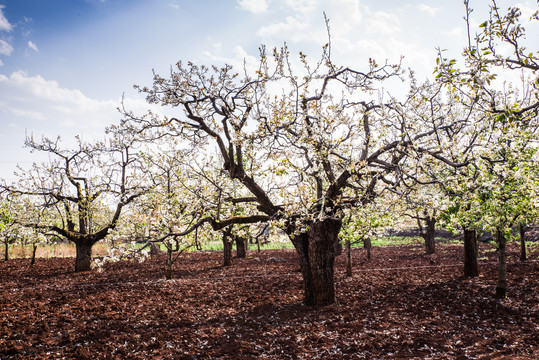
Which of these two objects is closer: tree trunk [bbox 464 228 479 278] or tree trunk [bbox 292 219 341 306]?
tree trunk [bbox 292 219 341 306]

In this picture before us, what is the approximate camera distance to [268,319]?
33.7 feet

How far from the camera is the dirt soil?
24.8 feet

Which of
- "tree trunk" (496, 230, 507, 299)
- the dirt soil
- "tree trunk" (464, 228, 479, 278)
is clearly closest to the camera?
the dirt soil

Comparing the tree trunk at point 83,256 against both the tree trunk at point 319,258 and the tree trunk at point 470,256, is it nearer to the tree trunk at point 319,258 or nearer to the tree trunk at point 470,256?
the tree trunk at point 319,258

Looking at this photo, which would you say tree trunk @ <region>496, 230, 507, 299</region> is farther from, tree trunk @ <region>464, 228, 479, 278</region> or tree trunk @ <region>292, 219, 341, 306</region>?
tree trunk @ <region>292, 219, 341, 306</region>

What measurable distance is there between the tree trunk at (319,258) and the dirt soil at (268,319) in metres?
0.49

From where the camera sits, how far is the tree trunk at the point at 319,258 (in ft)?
36.7

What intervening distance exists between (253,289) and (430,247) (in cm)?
2101

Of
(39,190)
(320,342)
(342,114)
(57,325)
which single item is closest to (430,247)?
(342,114)

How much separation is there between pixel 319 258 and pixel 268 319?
8.59 ft

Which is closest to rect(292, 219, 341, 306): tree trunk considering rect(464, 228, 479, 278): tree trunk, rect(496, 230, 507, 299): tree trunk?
rect(496, 230, 507, 299): tree trunk

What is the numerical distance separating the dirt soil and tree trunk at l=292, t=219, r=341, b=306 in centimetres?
49

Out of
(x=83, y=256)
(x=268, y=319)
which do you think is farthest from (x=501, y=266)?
(x=83, y=256)

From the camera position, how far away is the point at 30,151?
21.2 m
